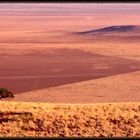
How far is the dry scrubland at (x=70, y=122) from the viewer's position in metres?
13.6

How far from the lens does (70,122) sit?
1421 cm

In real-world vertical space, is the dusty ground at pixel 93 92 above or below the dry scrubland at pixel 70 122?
below

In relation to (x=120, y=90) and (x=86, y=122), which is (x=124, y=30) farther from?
(x=86, y=122)

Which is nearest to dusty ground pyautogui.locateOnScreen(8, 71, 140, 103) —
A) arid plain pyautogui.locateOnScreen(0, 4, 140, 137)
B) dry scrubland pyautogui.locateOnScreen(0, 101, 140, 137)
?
arid plain pyautogui.locateOnScreen(0, 4, 140, 137)

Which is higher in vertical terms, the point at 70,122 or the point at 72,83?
the point at 70,122

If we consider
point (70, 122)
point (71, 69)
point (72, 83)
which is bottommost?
point (71, 69)

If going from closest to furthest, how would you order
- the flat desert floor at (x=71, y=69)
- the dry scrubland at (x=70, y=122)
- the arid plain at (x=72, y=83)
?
the dry scrubland at (x=70, y=122), the arid plain at (x=72, y=83), the flat desert floor at (x=71, y=69)

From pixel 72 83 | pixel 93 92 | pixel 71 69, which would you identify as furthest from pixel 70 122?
pixel 71 69

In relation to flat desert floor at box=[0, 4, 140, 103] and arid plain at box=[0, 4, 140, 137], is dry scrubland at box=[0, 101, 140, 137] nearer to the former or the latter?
arid plain at box=[0, 4, 140, 137]

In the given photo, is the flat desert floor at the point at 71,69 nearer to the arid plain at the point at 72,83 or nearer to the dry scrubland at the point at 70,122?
the arid plain at the point at 72,83

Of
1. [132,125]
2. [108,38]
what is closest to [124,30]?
[108,38]

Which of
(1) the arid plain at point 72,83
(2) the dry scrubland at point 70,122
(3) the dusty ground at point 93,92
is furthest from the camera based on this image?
(3) the dusty ground at point 93,92

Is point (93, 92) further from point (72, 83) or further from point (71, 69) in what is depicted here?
point (71, 69)

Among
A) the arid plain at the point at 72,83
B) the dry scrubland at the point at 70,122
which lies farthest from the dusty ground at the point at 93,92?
the dry scrubland at the point at 70,122
